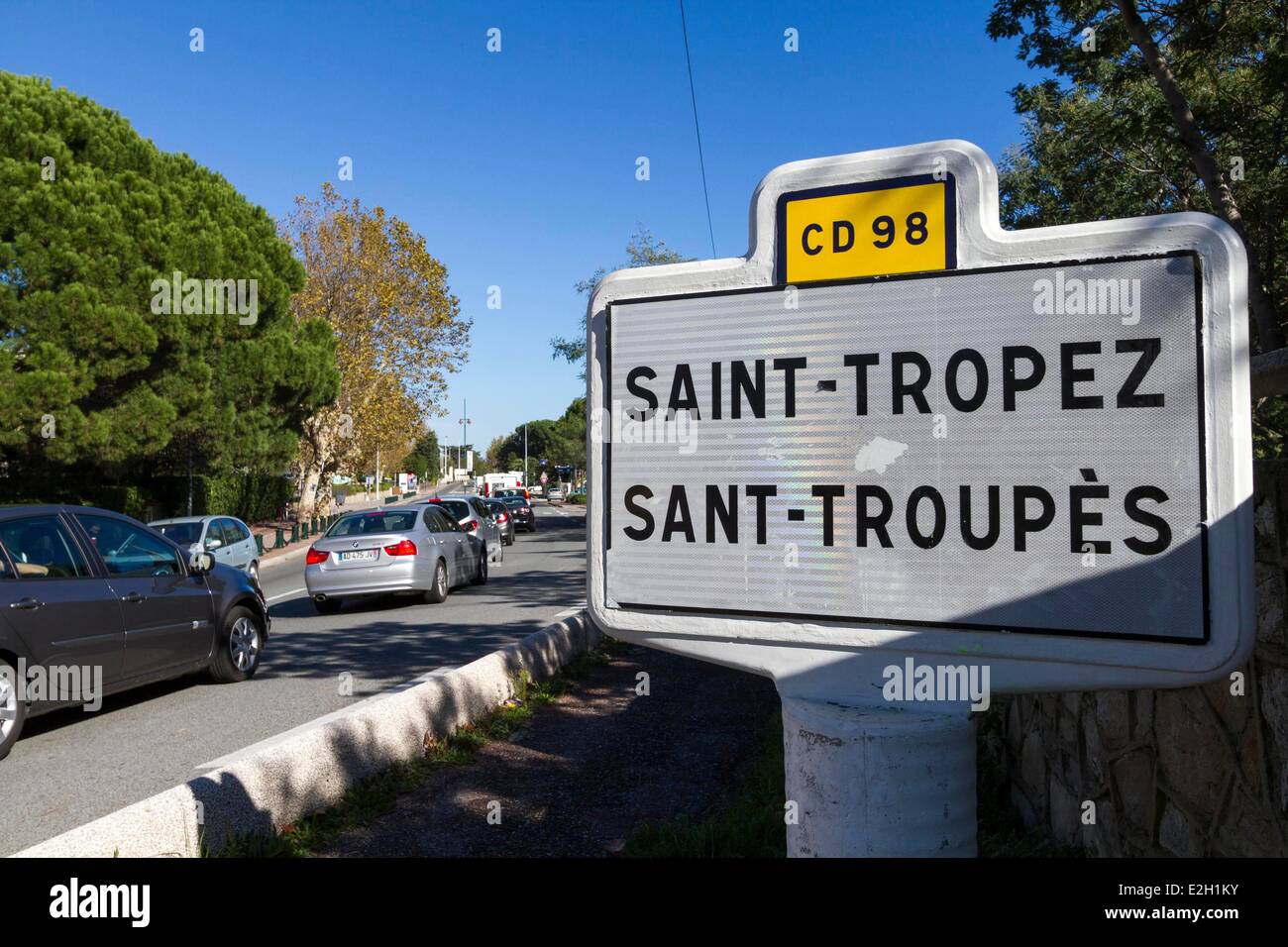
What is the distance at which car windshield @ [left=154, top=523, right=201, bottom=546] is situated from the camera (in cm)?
1573

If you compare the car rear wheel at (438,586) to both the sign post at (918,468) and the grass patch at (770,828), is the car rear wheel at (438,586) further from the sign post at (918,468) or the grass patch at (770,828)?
the sign post at (918,468)

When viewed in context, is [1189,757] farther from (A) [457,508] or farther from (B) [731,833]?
(A) [457,508]

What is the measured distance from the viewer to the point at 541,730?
6.87m

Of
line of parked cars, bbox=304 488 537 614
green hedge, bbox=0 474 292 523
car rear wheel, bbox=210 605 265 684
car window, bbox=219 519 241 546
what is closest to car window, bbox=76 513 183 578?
car rear wheel, bbox=210 605 265 684

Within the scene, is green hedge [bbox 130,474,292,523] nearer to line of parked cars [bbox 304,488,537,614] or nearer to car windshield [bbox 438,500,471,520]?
car windshield [bbox 438,500,471,520]

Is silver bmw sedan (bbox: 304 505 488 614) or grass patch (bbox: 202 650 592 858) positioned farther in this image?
silver bmw sedan (bbox: 304 505 488 614)

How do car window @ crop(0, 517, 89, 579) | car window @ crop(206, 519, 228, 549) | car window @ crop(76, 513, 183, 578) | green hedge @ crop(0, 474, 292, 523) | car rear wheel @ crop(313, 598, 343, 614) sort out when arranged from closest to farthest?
1. car window @ crop(0, 517, 89, 579)
2. car window @ crop(76, 513, 183, 578)
3. car rear wheel @ crop(313, 598, 343, 614)
4. car window @ crop(206, 519, 228, 549)
5. green hedge @ crop(0, 474, 292, 523)

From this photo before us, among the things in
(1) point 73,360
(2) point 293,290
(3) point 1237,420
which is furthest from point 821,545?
(2) point 293,290

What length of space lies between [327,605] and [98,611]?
760 centimetres

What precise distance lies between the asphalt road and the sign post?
354 cm

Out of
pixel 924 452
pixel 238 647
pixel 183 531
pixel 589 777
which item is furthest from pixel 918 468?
pixel 183 531

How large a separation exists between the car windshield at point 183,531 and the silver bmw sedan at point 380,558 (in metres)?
2.64

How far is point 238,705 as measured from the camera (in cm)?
774
